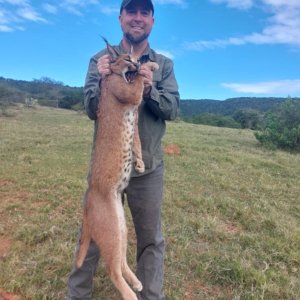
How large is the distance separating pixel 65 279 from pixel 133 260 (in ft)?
2.88

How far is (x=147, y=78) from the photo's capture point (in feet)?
10.7

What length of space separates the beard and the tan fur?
27 cm

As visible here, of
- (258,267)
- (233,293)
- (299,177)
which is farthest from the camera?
(299,177)

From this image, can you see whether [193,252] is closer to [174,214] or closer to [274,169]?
[174,214]

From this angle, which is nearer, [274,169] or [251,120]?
[274,169]

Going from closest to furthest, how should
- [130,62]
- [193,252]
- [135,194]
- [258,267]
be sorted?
[130,62]
[135,194]
[258,267]
[193,252]

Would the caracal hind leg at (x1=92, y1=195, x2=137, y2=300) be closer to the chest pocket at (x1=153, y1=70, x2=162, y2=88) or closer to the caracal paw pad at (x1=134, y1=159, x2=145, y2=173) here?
the caracal paw pad at (x1=134, y1=159, x2=145, y2=173)

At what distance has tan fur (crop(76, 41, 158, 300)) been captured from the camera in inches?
131

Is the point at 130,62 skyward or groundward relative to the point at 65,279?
skyward

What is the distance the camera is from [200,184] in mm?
8391

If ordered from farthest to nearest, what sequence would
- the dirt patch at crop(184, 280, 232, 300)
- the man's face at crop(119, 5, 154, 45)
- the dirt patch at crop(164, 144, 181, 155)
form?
the dirt patch at crop(164, 144, 181, 155), the dirt patch at crop(184, 280, 232, 300), the man's face at crop(119, 5, 154, 45)

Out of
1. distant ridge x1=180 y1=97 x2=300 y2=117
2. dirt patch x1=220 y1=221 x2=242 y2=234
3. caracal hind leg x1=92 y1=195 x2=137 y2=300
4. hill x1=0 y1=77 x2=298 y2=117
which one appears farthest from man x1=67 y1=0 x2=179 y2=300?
distant ridge x1=180 y1=97 x2=300 y2=117

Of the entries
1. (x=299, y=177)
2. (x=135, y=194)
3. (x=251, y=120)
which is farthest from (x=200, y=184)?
(x=251, y=120)

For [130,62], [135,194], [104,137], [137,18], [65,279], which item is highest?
[137,18]
